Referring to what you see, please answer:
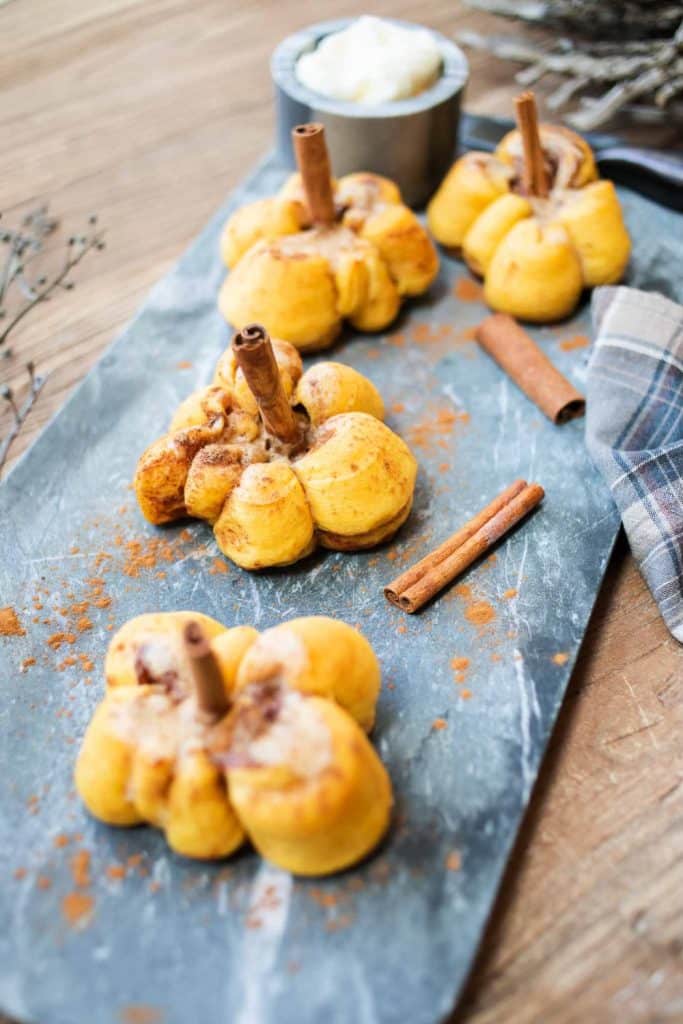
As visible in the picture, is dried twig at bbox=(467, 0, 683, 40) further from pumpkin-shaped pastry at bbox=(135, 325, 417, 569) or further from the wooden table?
pumpkin-shaped pastry at bbox=(135, 325, 417, 569)

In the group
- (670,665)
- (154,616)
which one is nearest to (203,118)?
(154,616)

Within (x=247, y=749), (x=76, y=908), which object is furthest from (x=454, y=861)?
(x=76, y=908)

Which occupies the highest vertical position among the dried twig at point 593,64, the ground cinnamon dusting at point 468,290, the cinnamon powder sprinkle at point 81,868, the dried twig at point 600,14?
the dried twig at point 600,14

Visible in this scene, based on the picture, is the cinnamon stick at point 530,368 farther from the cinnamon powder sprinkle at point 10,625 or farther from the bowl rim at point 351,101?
the cinnamon powder sprinkle at point 10,625

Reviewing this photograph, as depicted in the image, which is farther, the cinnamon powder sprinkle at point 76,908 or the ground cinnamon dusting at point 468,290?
the ground cinnamon dusting at point 468,290

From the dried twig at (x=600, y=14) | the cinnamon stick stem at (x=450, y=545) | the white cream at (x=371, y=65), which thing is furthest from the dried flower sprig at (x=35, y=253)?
the dried twig at (x=600, y=14)

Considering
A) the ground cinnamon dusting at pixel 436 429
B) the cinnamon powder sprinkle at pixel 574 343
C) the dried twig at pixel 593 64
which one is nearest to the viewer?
the ground cinnamon dusting at pixel 436 429
